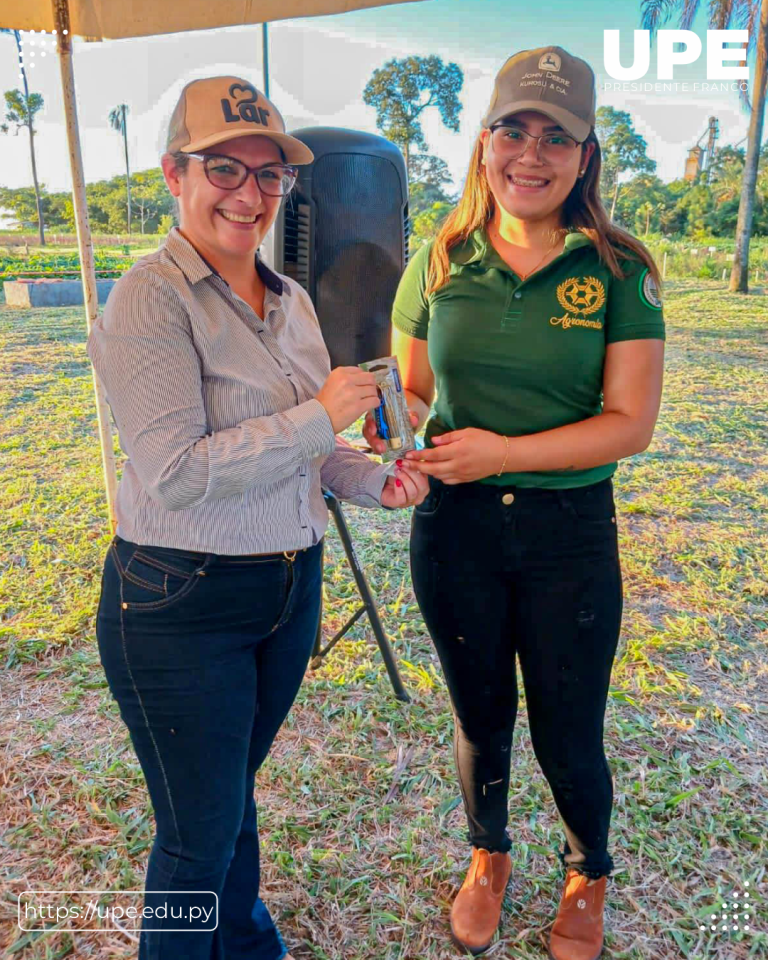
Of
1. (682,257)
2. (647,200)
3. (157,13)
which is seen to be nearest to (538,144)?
(157,13)

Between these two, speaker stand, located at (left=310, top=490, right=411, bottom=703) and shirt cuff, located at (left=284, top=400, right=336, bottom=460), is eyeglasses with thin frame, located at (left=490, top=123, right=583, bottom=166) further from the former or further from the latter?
speaker stand, located at (left=310, top=490, right=411, bottom=703)

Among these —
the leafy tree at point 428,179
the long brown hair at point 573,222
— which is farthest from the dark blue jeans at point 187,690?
the leafy tree at point 428,179

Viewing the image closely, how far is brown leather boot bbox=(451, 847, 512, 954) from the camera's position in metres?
1.34

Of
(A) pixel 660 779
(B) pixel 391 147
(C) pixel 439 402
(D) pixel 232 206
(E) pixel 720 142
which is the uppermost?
(E) pixel 720 142

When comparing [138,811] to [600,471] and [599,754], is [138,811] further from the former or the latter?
[600,471]

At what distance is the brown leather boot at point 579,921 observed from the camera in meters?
1.29

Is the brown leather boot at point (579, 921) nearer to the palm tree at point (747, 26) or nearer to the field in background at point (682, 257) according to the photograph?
the palm tree at point (747, 26)

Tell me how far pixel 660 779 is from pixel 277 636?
4.43 feet

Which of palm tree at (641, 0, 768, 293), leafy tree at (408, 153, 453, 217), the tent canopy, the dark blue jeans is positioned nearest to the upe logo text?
palm tree at (641, 0, 768, 293)

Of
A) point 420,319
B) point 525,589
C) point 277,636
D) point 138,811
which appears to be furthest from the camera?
point 138,811

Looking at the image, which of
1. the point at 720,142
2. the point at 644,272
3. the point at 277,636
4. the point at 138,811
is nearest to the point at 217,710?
the point at 277,636

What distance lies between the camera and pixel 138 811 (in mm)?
1706

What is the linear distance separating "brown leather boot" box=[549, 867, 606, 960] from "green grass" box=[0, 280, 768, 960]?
54 millimetres

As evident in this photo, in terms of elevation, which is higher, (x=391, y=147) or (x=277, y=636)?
(x=391, y=147)
